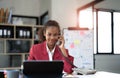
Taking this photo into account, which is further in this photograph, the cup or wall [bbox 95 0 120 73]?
wall [bbox 95 0 120 73]

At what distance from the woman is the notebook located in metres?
0.67

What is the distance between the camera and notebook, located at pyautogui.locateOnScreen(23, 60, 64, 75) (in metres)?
1.08

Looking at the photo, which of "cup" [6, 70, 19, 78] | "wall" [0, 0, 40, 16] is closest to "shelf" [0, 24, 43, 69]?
"wall" [0, 0, 40, 16]

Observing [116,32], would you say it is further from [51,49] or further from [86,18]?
[51,49]

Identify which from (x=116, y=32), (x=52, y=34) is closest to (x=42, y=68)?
(x=52, y=34)

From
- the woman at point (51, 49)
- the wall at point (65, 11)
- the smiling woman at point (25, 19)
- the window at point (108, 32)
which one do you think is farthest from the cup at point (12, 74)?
the window at point (108, 32)

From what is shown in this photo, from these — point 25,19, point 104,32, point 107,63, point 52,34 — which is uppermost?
point 25,19

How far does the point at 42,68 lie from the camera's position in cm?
111

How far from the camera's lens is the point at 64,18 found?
489cm

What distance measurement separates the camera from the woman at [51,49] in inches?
70.4

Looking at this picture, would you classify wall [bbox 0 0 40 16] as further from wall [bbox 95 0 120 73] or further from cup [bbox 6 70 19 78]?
cup [bbox 6 70 19 78]

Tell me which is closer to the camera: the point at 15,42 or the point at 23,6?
the point at 15,42

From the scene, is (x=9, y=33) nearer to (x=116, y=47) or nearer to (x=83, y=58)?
(x=83, y=58)

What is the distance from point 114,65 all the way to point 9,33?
3.20 m
